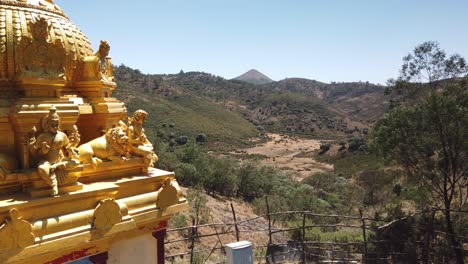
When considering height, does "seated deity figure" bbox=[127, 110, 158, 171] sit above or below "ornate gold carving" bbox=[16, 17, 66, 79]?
below

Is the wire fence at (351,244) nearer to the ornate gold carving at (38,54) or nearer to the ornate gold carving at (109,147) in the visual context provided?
the ornate gold carving at (109,147)

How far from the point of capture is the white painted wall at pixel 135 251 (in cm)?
747

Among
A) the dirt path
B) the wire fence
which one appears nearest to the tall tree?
the wire fence

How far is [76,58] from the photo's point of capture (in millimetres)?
7793

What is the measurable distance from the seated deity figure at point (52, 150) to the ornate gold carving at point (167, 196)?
1.95 meters

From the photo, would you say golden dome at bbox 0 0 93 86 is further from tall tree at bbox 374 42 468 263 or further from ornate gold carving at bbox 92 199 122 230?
tall tree at bbox 374 42 468 263

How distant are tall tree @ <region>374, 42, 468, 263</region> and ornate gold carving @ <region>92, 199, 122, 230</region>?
1371 cm

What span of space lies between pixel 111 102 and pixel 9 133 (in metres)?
2.14

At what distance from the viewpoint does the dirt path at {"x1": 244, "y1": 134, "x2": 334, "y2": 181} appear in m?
57.2

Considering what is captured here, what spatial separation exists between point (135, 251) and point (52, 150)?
2.66 meters

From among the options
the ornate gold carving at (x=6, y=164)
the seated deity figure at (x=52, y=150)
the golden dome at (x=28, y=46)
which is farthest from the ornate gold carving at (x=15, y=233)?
the golden dome at (x=28, y=46)

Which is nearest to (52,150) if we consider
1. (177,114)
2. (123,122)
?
(123,122)

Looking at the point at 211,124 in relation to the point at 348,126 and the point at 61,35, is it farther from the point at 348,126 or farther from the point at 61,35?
the point at 61,35

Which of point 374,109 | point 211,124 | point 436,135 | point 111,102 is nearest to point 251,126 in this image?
point 211,124
